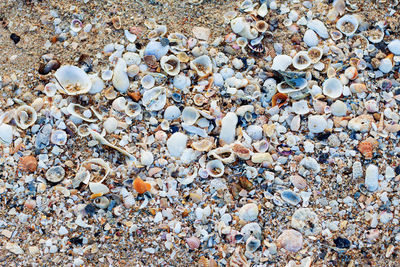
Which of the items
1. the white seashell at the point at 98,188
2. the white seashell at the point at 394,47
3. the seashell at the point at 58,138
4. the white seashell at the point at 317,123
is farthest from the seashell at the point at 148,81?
the white seashell at the point at 394,47

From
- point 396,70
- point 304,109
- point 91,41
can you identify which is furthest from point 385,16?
point 91,41

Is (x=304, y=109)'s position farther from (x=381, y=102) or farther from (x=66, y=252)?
(x=66, y=252)

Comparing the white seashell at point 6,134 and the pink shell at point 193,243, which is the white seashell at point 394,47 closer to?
the pink shell at point 193,243

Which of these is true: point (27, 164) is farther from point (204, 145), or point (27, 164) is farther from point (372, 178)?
point (372, 178)

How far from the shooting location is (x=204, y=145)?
97.3 inches

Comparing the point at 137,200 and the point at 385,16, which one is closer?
the point at 137,200

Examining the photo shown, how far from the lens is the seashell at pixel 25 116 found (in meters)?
2.48

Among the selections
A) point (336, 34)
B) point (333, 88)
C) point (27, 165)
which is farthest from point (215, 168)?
point (336, 34)

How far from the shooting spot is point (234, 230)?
234 centimetres

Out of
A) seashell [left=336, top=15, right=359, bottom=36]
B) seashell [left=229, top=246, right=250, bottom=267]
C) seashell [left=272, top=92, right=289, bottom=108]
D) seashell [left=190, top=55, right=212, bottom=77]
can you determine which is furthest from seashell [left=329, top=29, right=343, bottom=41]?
seashell [left=229, top=246, right=250, bottom=267]

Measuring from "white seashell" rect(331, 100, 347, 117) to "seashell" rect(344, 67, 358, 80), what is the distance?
0.67ft

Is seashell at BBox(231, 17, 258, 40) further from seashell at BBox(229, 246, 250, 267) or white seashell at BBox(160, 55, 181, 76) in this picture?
seashell at BBox(229, 246, 250, 267)

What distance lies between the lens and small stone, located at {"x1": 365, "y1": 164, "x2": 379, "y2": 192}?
2406 mm

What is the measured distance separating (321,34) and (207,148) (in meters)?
1.16
